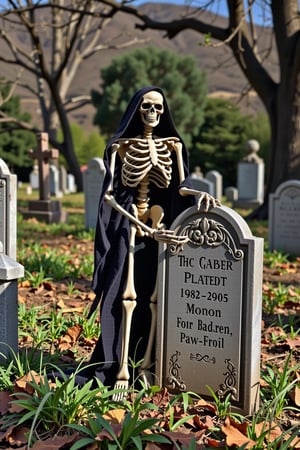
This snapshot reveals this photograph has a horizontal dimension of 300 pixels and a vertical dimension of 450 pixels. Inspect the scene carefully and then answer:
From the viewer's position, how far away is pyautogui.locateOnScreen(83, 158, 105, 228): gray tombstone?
39.1 ft

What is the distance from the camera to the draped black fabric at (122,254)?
3.77m

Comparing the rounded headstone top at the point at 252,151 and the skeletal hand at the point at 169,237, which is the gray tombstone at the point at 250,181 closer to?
the rounded headstone top at the point at 252,151

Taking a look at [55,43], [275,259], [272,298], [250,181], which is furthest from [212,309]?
[55,43]

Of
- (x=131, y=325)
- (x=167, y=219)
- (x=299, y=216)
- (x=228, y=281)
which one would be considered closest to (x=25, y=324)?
(x=131, y=325)

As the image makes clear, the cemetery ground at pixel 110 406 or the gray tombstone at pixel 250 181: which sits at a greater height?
the gray tombstone at pixel 250 181

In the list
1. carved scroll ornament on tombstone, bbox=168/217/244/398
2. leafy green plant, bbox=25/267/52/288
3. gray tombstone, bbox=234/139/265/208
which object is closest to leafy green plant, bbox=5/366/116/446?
carved scroll ornament on tombstone, bbox=168/217/244/398

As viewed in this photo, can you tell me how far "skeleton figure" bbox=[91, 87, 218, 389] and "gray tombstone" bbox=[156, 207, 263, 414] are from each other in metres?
0.13

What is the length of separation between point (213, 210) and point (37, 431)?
1.66 m

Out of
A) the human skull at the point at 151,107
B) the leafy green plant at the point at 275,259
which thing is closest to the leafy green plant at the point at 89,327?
the human skull at the point at 151,107

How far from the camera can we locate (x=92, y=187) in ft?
39.9

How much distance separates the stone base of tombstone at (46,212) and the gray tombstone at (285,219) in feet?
20.5

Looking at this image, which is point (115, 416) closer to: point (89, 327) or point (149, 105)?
point (89, 327)

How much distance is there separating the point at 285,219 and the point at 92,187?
4422 millimetres

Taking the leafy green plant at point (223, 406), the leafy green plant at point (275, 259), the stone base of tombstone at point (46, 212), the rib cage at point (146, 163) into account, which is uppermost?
the rib cage at point (146, 163)
